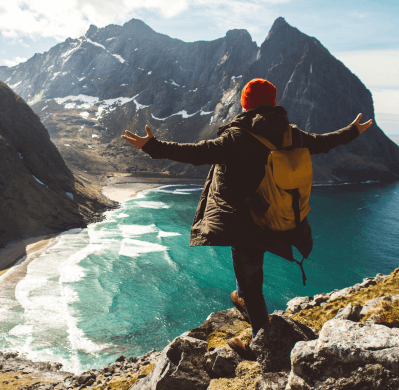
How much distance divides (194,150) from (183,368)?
373 centimetres

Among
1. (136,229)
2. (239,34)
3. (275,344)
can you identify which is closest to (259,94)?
(275,344)

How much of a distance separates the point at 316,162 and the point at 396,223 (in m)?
60.5

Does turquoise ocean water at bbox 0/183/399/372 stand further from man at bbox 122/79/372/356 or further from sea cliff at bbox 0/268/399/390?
man at bbox 122/79/372/356

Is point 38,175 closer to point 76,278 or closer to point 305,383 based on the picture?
point 76,278

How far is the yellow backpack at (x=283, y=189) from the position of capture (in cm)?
274

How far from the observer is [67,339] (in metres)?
18.3

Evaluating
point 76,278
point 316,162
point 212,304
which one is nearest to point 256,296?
point 212,304

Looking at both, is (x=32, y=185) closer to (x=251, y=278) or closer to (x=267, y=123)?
(x=251, y=278)

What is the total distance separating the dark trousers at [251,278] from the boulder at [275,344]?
0.15 metres

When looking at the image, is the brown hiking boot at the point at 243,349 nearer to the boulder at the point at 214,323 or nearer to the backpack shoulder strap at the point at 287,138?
the boulder at the point at 214,323

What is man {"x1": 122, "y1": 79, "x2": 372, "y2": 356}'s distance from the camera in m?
2.80

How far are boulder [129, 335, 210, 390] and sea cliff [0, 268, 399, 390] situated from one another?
13 millimetres

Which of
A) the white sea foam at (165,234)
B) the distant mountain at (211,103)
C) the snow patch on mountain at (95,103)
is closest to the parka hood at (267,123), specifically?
the white sea foam at (165,234)

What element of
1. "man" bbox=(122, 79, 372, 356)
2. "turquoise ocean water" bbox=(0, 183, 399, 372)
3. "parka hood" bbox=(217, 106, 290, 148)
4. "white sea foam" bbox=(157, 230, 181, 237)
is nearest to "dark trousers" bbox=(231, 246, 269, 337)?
"man" bbox=(122, 79, 372, 356)
